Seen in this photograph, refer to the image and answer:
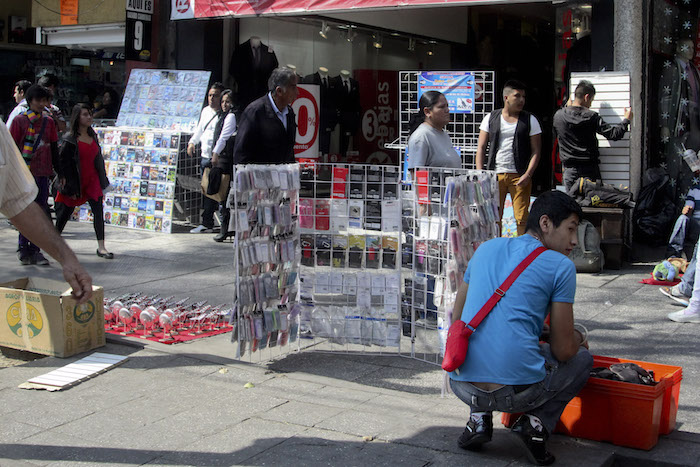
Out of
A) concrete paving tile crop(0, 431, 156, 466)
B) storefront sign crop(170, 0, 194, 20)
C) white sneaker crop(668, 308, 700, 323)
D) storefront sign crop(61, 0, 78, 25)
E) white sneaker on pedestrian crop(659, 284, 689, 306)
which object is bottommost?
concrete paving tile crop(0, 431, 156, 466)

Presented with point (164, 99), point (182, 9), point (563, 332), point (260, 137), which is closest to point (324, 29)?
point (182, 9)

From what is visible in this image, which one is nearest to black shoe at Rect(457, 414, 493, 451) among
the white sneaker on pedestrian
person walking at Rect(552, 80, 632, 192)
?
the white sneaker on pedestrian

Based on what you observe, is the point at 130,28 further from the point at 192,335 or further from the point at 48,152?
the point at 192,335

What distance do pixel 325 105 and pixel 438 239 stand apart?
8499 millimetres

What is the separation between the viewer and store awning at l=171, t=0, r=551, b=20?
982cm

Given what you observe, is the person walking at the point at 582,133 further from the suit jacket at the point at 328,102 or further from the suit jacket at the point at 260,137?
the suit jacket at the point at 328,102

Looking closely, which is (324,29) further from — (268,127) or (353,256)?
(353,256)

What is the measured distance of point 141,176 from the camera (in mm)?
11297

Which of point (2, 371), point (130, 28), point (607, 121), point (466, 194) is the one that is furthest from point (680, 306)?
point (130, 28)

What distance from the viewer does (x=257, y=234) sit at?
539 cm

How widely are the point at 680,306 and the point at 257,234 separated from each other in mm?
4122

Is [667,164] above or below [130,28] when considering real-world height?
below

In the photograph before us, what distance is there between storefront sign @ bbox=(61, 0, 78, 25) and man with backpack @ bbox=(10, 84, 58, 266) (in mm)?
6592

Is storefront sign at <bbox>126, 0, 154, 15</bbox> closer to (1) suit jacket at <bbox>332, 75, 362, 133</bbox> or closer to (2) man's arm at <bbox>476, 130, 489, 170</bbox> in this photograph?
(1) suit jacket at <bbox>332, 75, 362, 133</bbox>
